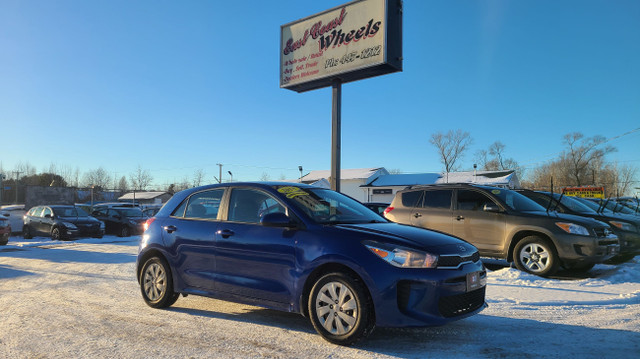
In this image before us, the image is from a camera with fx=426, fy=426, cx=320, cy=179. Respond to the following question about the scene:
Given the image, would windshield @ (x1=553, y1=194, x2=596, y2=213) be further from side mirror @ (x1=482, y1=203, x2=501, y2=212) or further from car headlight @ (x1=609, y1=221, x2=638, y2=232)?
side mirror @ (x1=482, y1=203, x2=501, y2=212)

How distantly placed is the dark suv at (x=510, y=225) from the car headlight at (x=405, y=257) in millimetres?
4850

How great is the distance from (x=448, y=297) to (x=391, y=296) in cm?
55

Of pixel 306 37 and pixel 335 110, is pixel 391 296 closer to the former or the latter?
pixel 335 110

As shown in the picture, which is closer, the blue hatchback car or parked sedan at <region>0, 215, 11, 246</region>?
the blue hatchback car

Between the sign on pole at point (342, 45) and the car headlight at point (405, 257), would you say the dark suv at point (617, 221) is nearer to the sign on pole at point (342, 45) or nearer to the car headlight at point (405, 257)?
the sign on pole at point (342, 45)

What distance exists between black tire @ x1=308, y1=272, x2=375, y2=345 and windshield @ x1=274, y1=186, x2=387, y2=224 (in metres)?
0.70

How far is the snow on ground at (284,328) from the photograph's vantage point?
384cm

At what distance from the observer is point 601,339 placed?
4.12 meters

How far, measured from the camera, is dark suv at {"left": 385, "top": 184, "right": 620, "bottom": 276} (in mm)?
7453

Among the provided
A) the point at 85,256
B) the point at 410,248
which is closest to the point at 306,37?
the point at 85,256

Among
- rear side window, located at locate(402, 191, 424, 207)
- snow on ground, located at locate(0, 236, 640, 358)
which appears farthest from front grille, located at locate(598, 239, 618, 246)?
rear side window, located at locate(402, 191, 424, 207)

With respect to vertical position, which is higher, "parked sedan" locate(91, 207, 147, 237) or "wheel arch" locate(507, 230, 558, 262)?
"wheel arch" locate(507, 230, 558, 262)

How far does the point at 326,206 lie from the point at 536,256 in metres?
4.96

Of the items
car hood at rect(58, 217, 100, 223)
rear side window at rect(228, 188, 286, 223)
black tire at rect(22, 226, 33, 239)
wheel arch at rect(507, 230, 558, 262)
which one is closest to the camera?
rear side window at rect(228, 188, 286, 223)
